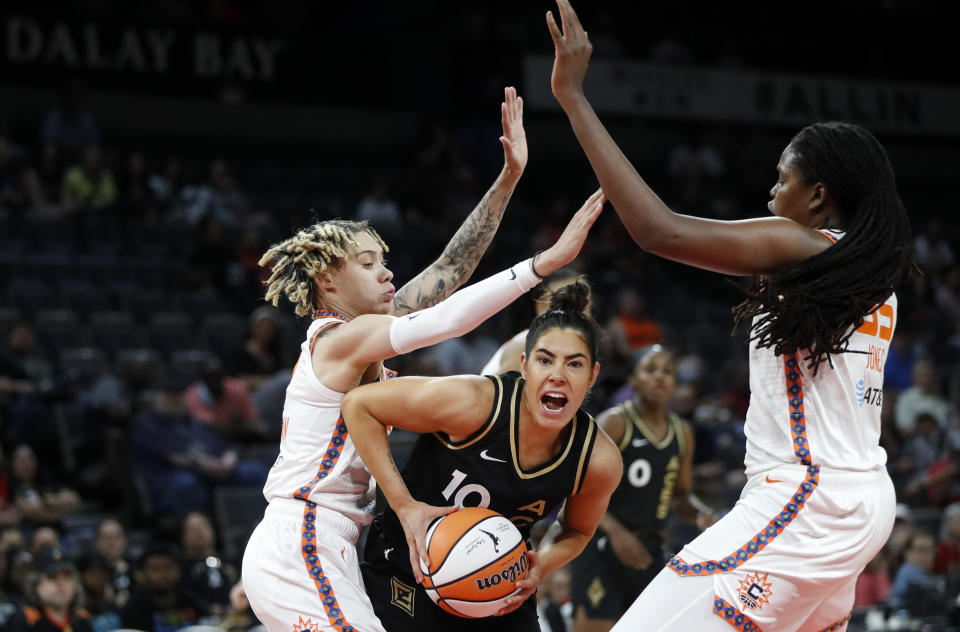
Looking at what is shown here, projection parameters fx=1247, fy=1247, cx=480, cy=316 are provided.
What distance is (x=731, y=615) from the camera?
3141 mm

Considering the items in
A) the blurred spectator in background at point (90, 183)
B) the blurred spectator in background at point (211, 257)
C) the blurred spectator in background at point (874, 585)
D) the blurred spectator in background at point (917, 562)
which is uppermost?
the blurred spectator in background at point (90, 183)

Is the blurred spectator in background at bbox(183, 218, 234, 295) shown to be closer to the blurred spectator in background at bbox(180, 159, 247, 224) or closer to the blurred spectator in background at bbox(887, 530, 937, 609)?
the blurred spectator in background at bbox(180, 159, 247, 224)

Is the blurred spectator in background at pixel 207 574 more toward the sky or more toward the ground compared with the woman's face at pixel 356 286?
more toward the ground

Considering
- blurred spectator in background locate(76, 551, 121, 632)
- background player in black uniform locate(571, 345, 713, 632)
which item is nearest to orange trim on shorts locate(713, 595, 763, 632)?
background player in black uniform locate(571, 345, 713, 632)

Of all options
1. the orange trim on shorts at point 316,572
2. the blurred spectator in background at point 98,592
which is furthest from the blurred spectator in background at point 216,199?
the orange trim on shorts at point 316,572

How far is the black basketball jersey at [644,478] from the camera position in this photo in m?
6.36

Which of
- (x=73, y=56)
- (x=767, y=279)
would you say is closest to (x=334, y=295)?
(x=767, y=279)

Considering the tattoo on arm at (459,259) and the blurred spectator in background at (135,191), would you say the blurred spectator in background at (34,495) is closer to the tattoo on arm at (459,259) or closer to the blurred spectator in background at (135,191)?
the blurred spectator in background at (135,191)

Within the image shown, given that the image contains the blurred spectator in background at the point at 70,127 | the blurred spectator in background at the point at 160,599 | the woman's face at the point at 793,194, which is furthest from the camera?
the blurred spectator in background at the point at 70,127

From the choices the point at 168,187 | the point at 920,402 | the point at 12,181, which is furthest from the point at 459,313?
the point at 168,187

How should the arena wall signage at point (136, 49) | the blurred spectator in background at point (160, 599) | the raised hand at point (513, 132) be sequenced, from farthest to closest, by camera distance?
the arena wall signage at point (136, 49) → the blurred spectator in background at point (160, 599) → the raised hand at point (513, 132)

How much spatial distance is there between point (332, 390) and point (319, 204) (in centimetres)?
1085

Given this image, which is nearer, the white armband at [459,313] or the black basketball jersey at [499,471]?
the white armband at [459,313]

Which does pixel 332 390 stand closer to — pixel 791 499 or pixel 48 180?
pixel 791 499
